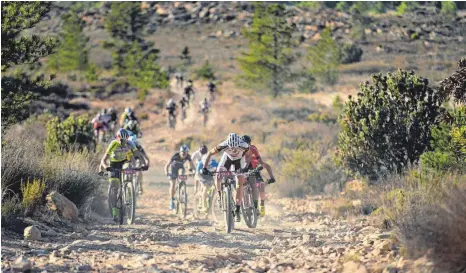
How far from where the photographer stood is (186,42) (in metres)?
127

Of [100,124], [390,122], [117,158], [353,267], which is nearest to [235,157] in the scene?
[117,158]

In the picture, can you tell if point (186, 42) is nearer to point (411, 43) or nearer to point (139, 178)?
point (411, 43)

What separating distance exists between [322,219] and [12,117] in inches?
295

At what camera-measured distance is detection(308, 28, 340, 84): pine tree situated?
63.8 m

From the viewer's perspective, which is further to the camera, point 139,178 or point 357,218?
point 139,178

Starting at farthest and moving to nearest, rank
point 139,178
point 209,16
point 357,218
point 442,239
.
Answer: point 209,16 → point 139,178 → point 357,218 → point 442,239

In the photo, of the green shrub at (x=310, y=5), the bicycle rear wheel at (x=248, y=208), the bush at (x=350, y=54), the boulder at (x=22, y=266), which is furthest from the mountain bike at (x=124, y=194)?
the green shrub at (x=310, y=5)

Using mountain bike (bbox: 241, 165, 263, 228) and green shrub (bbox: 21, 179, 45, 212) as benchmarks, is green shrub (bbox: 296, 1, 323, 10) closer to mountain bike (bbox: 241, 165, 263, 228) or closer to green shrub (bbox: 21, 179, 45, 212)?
mountain bike (bbox: 241, 165, 263, 228)

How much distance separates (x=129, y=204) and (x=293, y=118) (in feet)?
93.9

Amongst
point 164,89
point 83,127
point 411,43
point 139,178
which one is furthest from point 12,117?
point 411,43

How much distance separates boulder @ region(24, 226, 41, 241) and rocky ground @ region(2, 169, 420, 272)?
59 millimetres

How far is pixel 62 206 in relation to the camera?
14.6 m

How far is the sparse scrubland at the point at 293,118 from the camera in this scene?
13062mm

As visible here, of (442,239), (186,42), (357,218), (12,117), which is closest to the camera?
(442,239)
